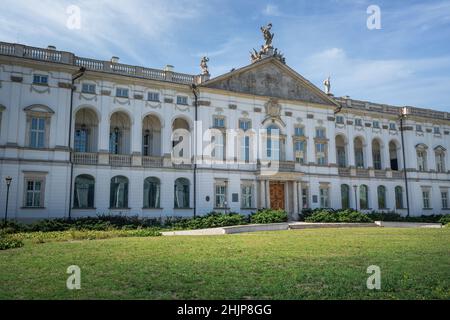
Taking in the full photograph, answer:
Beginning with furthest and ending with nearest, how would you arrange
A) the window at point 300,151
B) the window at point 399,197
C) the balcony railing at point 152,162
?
the window at point 399,197 < the window at point 300,151 < the balcony railing at point 152,162

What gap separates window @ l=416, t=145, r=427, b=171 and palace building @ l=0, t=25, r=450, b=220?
0.63 ft

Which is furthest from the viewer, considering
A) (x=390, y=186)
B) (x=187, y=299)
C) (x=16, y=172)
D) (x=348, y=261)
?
(x=390, y=186)

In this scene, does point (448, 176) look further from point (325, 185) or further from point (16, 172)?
point (16, 172)

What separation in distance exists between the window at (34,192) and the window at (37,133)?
8.98 feet

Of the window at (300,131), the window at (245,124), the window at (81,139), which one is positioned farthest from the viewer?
the window at (300,131)

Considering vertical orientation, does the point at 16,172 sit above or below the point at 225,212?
above

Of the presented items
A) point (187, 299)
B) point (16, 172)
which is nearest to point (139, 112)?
point (16, 172)

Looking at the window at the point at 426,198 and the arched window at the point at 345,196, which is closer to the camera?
the arched window at the point at 345,196

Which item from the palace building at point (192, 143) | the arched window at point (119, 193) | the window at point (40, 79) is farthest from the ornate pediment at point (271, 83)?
the window at point (40, 79)

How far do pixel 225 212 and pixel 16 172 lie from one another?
679 inches

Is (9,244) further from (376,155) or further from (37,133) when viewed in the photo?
(376,155)

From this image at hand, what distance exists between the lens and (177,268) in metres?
12.2

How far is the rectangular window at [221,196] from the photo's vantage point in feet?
123

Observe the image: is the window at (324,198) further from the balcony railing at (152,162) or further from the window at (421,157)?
the balcony railing at (152,162)
